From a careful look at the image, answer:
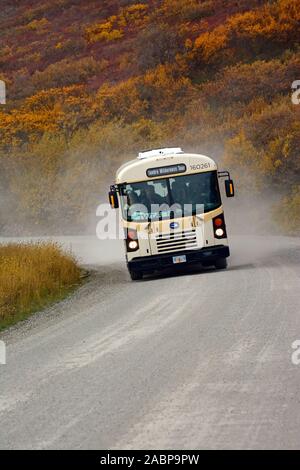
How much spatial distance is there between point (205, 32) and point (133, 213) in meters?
37.5

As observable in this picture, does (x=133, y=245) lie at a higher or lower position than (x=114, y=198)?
lower

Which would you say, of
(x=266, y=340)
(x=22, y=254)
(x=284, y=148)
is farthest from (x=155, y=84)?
(x=266, y=340)

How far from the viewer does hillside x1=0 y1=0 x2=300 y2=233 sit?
4119 centimetres

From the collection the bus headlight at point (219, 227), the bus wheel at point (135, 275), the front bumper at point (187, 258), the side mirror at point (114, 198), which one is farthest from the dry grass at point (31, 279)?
the bus headlight at point (219, 227)

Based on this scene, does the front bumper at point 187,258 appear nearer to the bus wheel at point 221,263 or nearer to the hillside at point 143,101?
the bus wheel at point 221,263

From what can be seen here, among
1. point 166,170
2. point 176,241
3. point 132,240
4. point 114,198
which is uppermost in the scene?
point 166,170

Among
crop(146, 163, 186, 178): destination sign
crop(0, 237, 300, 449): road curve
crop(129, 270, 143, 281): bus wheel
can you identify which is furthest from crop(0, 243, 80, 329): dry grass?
crop(146, 163, 186, 178): destination sign

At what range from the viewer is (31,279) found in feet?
62.9

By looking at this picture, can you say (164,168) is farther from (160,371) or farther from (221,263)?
(160,371)

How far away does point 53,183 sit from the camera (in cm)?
4841

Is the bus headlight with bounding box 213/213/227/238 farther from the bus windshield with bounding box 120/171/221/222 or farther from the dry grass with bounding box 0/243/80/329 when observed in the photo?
the dry grass with bounding box 0/243/80/329

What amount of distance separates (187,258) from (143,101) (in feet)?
106

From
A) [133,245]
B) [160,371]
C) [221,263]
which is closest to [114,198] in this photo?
[133,245]

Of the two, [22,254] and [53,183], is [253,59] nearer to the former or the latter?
[53,183]
